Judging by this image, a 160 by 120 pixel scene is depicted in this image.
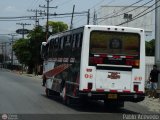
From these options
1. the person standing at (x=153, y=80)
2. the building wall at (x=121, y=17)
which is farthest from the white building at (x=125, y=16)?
the person standing at (x=153, y=80)

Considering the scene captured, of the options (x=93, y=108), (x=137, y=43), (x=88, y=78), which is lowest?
(x=93, y=108)

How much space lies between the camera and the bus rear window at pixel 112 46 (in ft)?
63.8

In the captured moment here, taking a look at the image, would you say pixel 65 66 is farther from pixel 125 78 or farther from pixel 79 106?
pixel 125 78

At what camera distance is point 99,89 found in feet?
63.5

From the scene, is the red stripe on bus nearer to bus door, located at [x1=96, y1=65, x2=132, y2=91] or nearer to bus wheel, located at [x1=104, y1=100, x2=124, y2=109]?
bus wheel, located at [x1=104, y1=100, x2=124, y2=109]

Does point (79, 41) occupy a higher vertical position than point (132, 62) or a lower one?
higher

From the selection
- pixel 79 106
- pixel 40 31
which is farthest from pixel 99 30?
pixel 40 31

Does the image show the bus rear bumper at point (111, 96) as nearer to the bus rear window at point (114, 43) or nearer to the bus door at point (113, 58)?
the bus door at point (113, 58)

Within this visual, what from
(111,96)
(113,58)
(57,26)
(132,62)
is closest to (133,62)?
(132,62)

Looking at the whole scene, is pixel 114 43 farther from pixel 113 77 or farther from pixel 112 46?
pixel 113 77

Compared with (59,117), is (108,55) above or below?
above

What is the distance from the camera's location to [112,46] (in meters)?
19.6

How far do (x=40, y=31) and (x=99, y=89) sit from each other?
6156cm

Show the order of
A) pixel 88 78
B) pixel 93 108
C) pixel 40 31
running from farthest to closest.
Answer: pixel 40 31, pixel 93 108, pixel 88 78
